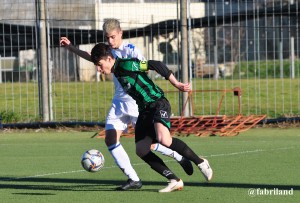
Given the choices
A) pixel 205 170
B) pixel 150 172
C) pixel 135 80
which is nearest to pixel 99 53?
pixel 135 80

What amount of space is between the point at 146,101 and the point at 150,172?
1.85 meters

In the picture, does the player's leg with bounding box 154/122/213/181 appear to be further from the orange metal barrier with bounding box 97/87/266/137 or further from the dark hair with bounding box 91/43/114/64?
the orange metal barrier with bounding box 97/87/266/137

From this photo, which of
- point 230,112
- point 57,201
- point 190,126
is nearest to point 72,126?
point 190,126

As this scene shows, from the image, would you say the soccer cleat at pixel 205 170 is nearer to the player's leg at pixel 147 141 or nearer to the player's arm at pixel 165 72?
the player's leg at pixel 147 141

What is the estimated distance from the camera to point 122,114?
9102 mm

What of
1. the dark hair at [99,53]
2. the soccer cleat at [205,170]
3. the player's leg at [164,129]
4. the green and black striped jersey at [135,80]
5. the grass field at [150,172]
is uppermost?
the dark hair at [99,53]

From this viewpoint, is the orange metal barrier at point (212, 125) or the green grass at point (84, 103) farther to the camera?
the green grass at point (84, 103)

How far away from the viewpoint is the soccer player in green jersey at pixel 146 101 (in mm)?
8375

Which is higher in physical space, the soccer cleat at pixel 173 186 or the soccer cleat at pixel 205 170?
the soccer cleat at pixel 205 170

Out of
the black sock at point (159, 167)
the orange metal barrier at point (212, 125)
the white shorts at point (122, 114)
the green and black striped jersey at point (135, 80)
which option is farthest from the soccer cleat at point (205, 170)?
the orange metal barrier at point (212, 125)

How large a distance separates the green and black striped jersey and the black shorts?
0.07 metres

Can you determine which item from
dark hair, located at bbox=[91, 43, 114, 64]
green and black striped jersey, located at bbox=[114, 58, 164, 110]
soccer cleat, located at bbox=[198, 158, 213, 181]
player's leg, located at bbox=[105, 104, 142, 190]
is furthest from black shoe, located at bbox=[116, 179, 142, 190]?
dark hair, located at bbox=[91, 43, 114, 64]

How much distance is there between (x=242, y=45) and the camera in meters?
19.0

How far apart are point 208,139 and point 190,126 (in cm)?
117
